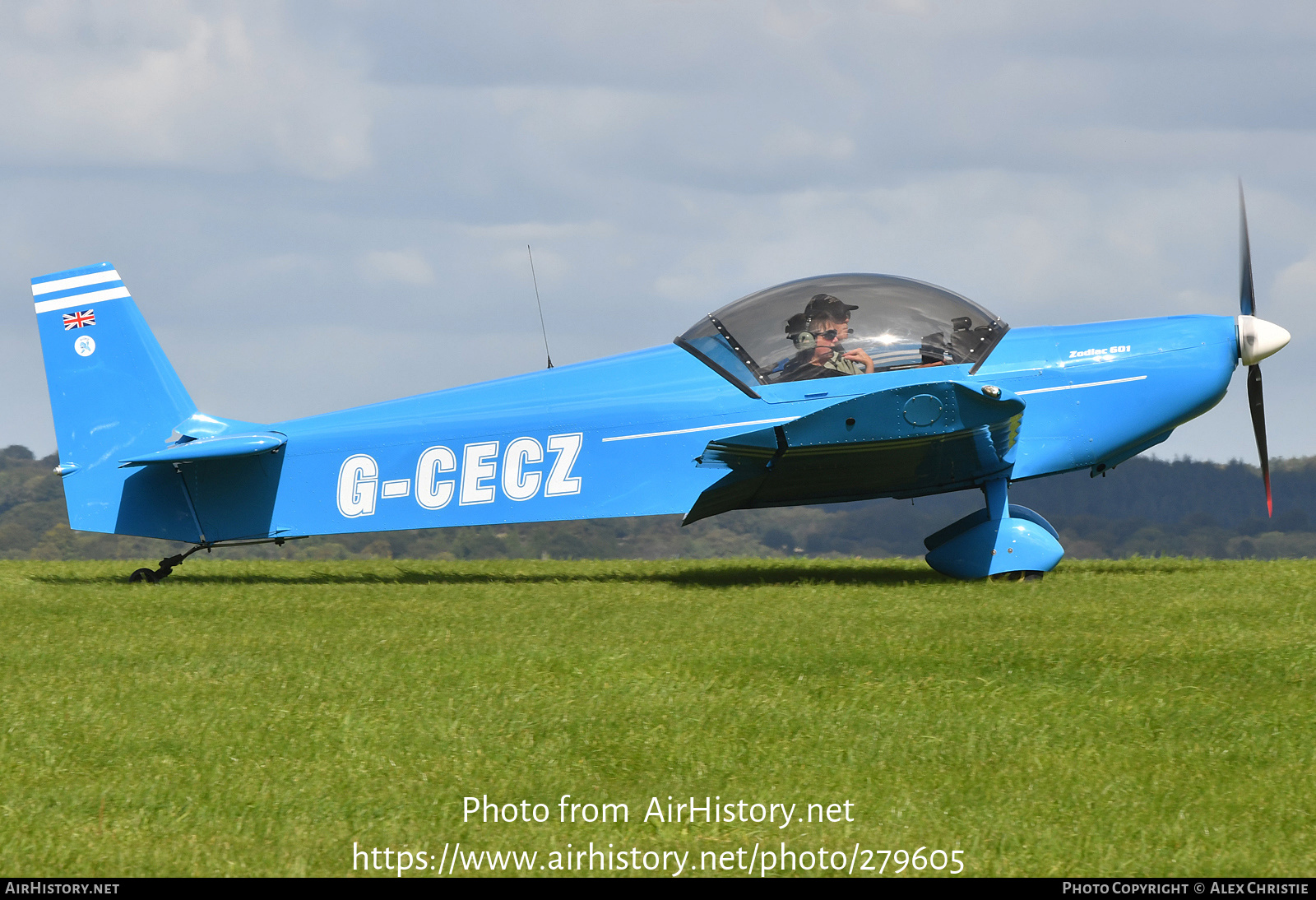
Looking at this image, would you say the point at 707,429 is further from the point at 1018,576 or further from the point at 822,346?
the point at 1018,576

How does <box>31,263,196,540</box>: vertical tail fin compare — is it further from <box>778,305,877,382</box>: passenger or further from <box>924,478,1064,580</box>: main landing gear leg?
<box>924,478,1064,580</box>: main landing gear leg

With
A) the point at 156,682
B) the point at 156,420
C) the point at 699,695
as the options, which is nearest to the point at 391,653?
the point at 156,682

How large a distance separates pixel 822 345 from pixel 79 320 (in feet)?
23.3

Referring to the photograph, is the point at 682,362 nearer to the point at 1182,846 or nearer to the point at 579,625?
the point at 579,625

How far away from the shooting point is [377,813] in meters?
4.68

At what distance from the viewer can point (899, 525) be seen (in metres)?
121

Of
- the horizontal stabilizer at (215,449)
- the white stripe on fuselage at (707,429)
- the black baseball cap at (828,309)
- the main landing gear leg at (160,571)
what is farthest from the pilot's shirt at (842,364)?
the main landing gear leg at (160,571)

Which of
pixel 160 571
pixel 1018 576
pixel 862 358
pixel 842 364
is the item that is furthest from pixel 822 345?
pixel 160 571

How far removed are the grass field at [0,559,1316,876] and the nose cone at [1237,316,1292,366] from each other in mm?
2497

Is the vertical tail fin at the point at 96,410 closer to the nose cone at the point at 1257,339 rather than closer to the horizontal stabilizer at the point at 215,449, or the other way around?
the horizontal stabilizer at the point at 215,449

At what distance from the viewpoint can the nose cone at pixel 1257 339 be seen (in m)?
11.2

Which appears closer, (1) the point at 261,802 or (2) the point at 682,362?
(1) the point at 261,802

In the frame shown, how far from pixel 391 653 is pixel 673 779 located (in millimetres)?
3052

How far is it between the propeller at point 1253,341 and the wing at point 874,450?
2.33 m
